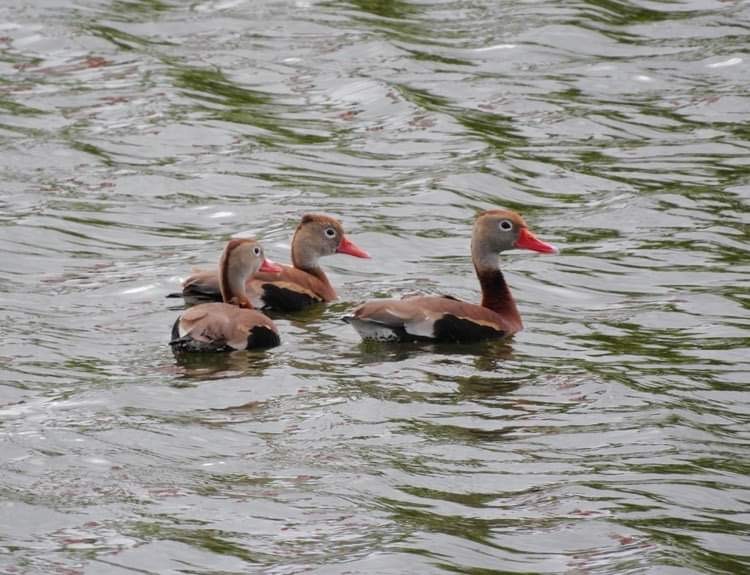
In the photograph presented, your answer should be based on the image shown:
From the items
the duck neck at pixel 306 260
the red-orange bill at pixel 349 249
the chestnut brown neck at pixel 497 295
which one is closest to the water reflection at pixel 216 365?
the chestnut brown neck at pixel 497 295

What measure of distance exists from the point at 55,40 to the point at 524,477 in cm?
1300

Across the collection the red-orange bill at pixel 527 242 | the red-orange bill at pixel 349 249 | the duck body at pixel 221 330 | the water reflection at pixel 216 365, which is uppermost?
the red-orange bill at pixel 527 242


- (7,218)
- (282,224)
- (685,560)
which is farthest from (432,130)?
(685,560)

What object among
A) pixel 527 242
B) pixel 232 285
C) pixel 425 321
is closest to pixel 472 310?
pixel 425 321

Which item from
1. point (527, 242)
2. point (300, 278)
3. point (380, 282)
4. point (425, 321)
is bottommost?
point (380, 282)

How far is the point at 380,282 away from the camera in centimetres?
1404

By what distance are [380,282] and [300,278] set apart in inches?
33.5

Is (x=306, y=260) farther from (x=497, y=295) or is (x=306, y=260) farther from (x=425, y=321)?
(x=425, y=321)

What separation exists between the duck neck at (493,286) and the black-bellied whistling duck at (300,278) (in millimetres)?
1182

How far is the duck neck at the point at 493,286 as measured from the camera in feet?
41.5

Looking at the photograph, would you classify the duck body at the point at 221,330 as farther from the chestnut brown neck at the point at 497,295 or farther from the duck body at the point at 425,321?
the chestnut brown neck at the point at 497,295

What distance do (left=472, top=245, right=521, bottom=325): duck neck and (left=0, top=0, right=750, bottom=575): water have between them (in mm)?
219

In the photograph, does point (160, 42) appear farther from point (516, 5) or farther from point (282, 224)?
point (282, 224)

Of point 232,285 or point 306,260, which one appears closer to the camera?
point 232,285
